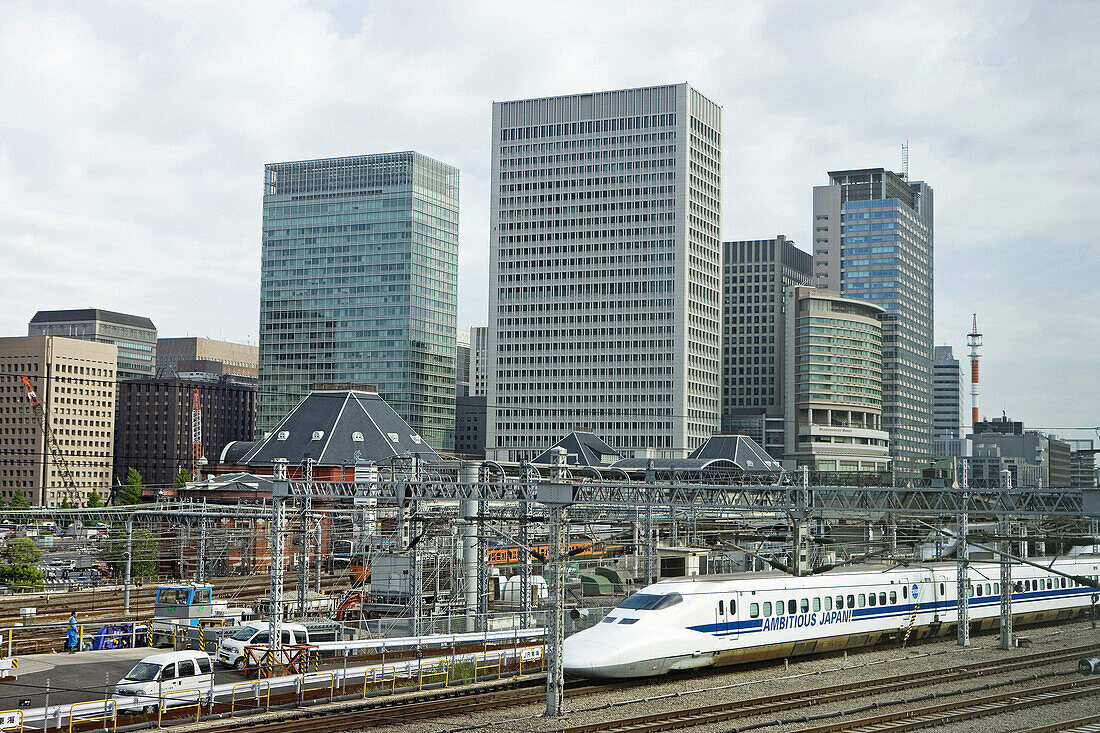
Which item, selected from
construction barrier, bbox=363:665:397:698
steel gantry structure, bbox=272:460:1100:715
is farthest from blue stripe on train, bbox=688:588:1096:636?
construction barrier, bbox=363:665:397:698

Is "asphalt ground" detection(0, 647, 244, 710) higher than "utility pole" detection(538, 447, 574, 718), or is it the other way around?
"utility pole" detection(538, 447, 574, 718)

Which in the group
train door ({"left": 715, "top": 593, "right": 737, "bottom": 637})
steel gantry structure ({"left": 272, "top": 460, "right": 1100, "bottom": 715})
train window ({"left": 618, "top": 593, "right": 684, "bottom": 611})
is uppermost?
steel gantry structure ({"left": 272, "top": 460, "right": 1100, "bottom": 715})

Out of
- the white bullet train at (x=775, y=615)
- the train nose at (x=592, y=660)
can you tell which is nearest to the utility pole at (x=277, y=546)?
the train nose at (x=592, y=660)

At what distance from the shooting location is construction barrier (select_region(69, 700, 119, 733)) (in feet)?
92.0

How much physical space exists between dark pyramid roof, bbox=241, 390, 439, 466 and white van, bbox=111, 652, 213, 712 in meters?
67.1

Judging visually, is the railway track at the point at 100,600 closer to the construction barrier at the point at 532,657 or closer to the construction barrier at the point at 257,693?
the construction barrier at the point at 532,657

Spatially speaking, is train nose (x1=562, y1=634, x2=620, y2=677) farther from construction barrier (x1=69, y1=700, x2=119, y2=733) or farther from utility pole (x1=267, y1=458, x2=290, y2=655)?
construction barrier (x1=69, y1=700, x2=119, y2=733)

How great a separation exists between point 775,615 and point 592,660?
26.3ft

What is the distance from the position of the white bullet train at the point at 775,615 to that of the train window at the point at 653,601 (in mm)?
32

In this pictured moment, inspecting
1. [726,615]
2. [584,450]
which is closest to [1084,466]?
[584,450]

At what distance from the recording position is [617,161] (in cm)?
18738

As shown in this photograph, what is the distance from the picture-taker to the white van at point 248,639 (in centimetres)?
3759

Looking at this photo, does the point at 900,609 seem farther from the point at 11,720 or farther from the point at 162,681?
the point at 11,720

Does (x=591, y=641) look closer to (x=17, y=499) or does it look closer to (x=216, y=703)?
(x=216, y=703)
